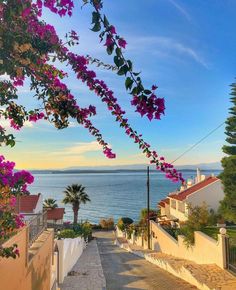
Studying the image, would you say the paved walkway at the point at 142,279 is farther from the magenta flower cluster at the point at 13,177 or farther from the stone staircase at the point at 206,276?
the magenta flower cluster at the point at 13,177

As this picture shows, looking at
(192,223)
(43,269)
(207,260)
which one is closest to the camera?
(43,269)

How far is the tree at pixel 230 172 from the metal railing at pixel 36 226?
57.0 ft

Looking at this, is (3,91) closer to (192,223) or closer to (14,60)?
(14,60)

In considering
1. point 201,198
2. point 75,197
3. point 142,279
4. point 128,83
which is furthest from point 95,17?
point 75,197

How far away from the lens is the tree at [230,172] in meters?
27.5

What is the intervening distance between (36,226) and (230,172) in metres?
19.4

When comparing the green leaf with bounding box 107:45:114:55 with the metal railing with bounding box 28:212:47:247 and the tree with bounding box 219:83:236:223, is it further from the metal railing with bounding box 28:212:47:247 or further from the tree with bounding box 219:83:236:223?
the tree with bounding box 219:83:236:223

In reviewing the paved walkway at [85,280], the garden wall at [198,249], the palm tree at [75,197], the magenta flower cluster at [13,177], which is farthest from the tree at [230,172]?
the palm tree at [75,197]

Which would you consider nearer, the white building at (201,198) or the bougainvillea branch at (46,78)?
the bougainvillea branch at (46,78)

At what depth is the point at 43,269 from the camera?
36.6 ft

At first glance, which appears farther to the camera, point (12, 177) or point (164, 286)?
point (164, 286)

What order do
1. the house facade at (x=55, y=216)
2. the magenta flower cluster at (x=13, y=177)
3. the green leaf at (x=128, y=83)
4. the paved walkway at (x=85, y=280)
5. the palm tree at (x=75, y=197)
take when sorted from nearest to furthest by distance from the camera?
1. the green leaf at (x=128, y=83)
2. the magenta flower cluster at (x=13, y=177)
3. the paved walkway at (x=85, y=280)
4. the palm tree at (x=75, y=197)
5. the house facade at (x=55, y=216)

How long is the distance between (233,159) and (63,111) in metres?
25.1

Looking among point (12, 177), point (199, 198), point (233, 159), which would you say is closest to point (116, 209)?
point (199, 198)
